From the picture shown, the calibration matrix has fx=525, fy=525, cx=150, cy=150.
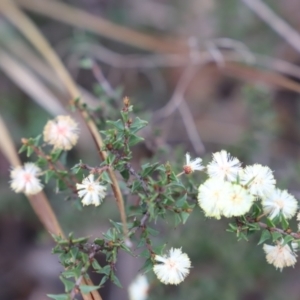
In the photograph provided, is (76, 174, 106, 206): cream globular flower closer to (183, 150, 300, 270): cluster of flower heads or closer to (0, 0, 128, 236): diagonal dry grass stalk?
(183, 150, 300, 270): cluster of flower heads

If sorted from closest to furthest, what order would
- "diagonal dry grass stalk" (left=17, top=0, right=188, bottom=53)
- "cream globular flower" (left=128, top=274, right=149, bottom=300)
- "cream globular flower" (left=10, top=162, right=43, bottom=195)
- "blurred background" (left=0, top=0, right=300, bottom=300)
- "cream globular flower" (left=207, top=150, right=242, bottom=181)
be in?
"cream globular flower" (left=207, top=150, right=242, bottom=181)
"cream globular flower" (left=10, top=162, right=43, bottom=195)
"cream globular flower" (left=128, top=274, right=149, bottom=300)
"blurred background" (left=0, top=0, right=300, bottom=300)
"diagonal dry grass stalk" (left=17, top=0, right=188, bottom=53)

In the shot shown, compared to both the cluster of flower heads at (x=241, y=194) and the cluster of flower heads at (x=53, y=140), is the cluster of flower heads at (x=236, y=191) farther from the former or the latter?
the cluster of flower heads at (x=53, y=140)

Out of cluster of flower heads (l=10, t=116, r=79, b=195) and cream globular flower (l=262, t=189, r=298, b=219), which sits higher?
cluster of flower heads (l=10, t=116, r=79, b=195)

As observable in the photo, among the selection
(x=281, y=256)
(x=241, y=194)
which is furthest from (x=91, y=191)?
(x=281, y=256)

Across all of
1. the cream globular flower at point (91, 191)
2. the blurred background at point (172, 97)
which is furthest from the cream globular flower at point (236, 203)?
the blurred background at point (172, 97)

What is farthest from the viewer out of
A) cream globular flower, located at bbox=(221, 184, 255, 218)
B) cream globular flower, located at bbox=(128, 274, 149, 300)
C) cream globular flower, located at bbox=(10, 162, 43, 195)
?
cream globular flower, located at bbox=(128, 274, 149, 300)

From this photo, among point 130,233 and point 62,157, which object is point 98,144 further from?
point 130,233

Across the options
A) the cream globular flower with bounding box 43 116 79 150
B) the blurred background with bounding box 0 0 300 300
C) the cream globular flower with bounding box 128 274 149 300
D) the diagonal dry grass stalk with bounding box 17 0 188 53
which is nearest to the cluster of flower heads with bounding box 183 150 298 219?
the cream globular flower with bounding box 43 116 79 150
